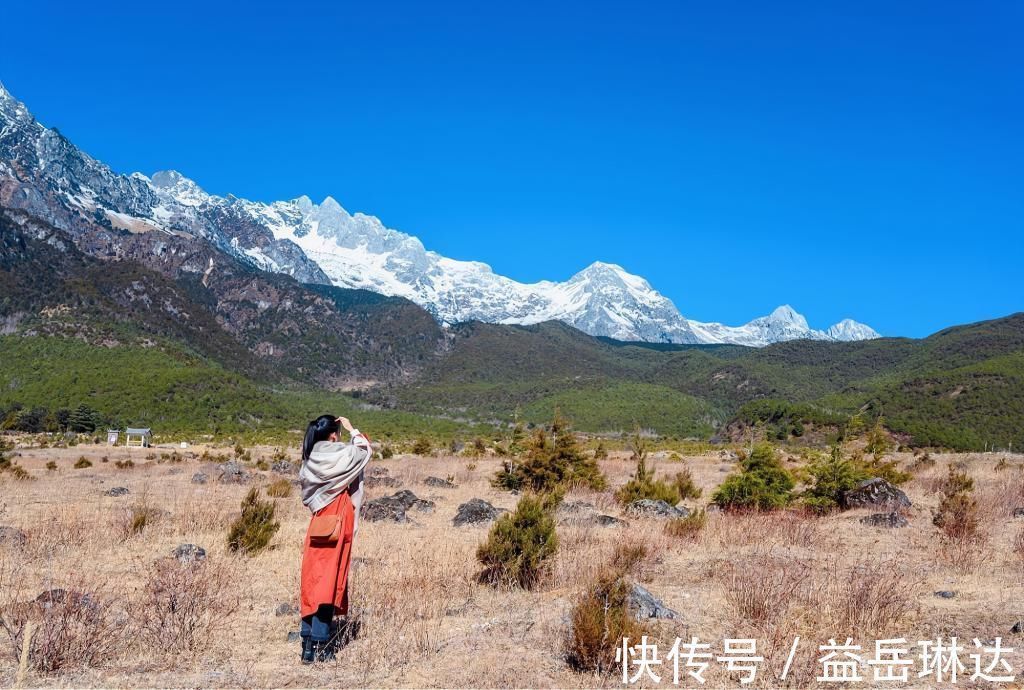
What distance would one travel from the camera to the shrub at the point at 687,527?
35.3 feet

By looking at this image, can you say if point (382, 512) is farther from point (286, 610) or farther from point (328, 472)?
point (328, 472)

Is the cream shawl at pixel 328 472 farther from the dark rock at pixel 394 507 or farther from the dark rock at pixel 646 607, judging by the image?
the dark rock at pixel 394 507

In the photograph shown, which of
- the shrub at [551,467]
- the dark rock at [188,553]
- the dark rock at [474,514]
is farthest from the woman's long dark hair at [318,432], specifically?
the shrub at [551,467]

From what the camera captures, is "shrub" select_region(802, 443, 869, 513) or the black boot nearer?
the black boot

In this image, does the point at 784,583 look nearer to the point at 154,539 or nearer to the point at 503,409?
the point at 154,539

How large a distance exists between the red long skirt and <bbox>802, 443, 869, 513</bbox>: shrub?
11567mm

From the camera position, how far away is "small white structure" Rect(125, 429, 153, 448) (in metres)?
44.3

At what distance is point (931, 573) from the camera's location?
27.1ft

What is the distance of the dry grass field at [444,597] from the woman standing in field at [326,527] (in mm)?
327

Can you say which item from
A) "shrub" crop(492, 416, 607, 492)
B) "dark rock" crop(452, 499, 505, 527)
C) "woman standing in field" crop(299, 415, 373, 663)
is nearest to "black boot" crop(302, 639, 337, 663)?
"woman standing in field" crop(299, 415, 373, 663)

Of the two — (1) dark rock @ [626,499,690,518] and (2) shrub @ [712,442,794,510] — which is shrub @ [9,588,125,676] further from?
(2) shrub @ [712,442,794,510]

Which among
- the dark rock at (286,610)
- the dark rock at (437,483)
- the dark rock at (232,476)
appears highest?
the dark rock at (286,610)

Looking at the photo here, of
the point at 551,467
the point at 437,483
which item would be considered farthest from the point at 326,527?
the point at 437,483

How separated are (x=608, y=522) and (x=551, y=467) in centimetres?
676
